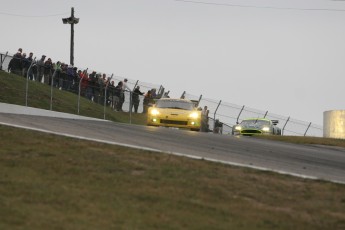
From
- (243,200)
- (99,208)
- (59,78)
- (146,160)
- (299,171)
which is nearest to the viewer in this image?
(99,208)

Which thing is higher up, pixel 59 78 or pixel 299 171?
pixel 59 78

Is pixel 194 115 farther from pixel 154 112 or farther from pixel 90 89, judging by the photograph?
pixel 90 89

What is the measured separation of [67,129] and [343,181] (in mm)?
6285

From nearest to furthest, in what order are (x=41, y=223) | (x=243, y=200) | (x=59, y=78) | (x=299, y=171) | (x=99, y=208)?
(x=41, y=223)
(x=99, y=208)
(x=243, y=200)
(x=299, y=171)
(x=59, y=78)

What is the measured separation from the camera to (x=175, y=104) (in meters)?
24.8

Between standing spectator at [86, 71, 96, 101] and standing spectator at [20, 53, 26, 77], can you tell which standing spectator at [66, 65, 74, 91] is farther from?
standing spectator at [20, 53, 26, 77]

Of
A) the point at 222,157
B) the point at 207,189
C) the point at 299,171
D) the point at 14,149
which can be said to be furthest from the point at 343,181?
the point at 14,149

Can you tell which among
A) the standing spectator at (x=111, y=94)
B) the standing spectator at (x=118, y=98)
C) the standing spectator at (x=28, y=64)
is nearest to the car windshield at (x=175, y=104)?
the standing spectator at (x=111, y=94)

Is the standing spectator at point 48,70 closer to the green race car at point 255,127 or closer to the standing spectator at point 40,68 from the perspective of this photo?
the standing spectator at point 40,68

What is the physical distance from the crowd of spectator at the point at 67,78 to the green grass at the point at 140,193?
1679 cm

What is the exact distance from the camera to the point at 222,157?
12.6 meters

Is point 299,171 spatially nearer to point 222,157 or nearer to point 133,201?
point 222,157

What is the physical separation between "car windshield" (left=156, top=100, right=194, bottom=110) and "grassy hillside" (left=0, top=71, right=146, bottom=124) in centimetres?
487

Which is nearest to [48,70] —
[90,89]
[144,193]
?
[90,89]
